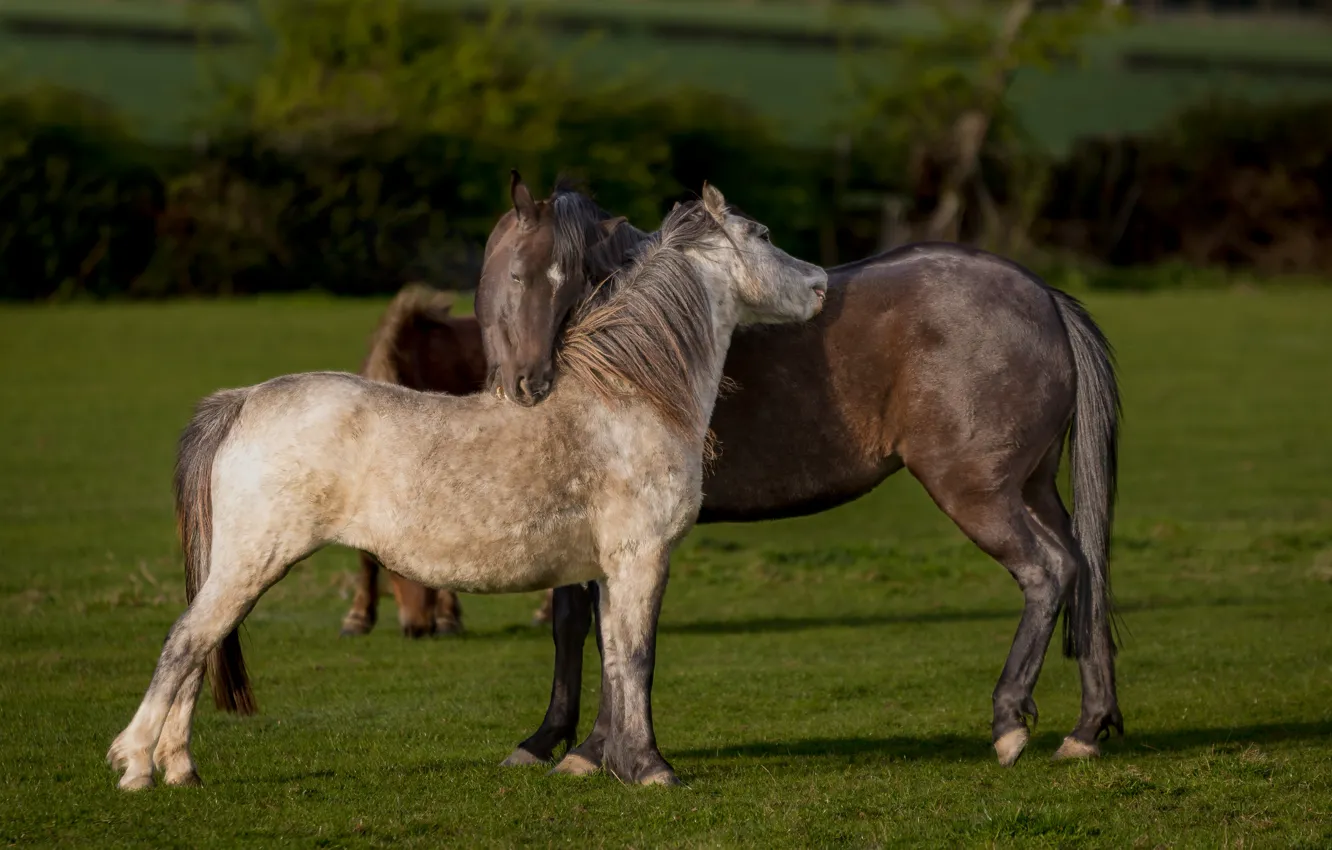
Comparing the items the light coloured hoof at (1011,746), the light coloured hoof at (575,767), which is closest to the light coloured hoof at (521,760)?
the light coloured hoof at (575,767)

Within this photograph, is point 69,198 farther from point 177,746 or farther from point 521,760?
point 177,746

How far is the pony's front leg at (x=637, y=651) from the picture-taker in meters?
6.42

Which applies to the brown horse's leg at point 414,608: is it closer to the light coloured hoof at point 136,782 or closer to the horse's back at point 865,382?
the horse's back at point 865,382

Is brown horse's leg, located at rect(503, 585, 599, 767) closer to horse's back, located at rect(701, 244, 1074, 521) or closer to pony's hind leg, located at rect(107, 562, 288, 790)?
horse's back, located at rect(701, 244, 1074, 521)

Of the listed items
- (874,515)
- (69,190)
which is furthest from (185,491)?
(69,190)

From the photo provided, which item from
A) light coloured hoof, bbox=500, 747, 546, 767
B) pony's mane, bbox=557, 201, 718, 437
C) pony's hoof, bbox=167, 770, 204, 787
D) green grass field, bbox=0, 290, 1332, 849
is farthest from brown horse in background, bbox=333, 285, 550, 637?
pony's hoof, bbox=167, 770, 204, 787

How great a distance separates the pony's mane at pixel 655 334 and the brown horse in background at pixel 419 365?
12.1 ft

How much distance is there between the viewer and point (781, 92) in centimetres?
3344

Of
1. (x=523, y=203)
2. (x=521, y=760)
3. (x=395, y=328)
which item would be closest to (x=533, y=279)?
(x=523, y=203)

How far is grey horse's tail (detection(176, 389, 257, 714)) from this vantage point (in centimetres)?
629

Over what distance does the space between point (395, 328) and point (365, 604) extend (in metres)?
1.68

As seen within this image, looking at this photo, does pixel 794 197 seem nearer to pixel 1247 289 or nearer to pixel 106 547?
pixel 1247 289

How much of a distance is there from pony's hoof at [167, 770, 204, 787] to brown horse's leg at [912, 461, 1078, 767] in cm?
301

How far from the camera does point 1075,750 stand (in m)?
7.18
